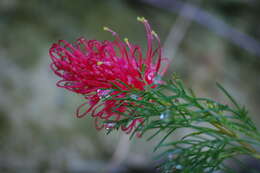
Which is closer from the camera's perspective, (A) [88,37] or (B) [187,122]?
(B) [187,122]

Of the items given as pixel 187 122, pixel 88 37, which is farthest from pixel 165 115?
pixel 88 37

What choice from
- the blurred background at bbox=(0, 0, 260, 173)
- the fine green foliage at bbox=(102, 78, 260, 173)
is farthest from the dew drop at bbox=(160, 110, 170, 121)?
the blurred background at bbox=(0, 0, 260, 173)

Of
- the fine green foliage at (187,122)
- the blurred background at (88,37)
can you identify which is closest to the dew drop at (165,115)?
the fine green foliage at (187,122)

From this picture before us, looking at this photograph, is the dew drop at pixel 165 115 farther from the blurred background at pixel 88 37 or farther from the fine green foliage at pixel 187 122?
the blurred background at pixel 88 37

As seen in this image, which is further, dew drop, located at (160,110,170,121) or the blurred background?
the blurred background

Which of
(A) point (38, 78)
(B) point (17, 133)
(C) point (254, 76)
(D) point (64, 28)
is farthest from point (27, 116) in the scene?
(C) point (254, 76)

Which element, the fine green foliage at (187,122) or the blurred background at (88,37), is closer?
the fine green foliage at (187,122)

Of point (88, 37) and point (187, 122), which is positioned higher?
point (88, 37)

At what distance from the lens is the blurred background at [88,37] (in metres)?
1.73

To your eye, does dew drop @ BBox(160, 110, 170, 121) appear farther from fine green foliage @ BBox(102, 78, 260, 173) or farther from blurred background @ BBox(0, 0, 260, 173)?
blurred background @ BBox(0, 0, 260, 173)

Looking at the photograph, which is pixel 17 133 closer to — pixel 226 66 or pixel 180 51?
Result: pixel 180 51

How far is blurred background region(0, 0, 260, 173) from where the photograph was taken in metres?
1.73

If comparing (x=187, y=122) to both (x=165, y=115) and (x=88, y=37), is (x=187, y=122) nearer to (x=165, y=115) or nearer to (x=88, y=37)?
(x=165, y=115)

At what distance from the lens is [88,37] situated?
205cm
